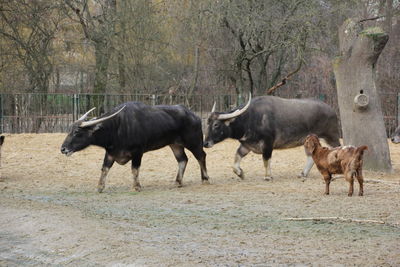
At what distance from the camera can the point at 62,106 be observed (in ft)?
78.5

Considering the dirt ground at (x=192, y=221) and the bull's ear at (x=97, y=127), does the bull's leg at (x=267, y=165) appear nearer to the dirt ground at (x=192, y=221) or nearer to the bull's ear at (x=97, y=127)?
the dirt ground at (x=192, y=221)

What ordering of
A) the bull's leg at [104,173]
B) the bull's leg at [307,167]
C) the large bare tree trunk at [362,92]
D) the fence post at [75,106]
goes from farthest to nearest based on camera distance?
the fence post at [75,106], the large bare tree trunk at [362,92], the bull's leg at [307,167], the bull's leg at [104,173]

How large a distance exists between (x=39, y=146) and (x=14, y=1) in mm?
6846

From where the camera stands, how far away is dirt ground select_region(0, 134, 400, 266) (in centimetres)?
731

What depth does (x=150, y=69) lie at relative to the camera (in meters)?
25.1

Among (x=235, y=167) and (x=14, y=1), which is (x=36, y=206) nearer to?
(x=235, y=167)

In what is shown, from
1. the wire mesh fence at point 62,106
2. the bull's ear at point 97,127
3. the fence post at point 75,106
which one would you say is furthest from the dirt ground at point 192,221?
the wire mesh fence at point 62,106

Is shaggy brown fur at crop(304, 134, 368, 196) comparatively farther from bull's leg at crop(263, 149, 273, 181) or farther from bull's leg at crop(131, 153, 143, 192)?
bull's leg at crop(131, 153, 143, 192)

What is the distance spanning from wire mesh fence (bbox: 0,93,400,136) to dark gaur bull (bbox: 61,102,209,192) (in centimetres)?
1051

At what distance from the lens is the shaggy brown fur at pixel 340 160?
34.0 ft

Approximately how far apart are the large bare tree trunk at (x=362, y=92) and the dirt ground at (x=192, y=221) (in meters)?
0.58

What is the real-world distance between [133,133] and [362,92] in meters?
4.90

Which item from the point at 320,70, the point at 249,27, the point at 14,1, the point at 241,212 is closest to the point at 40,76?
the point at 14,1

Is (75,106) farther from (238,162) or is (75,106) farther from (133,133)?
(133,133)
